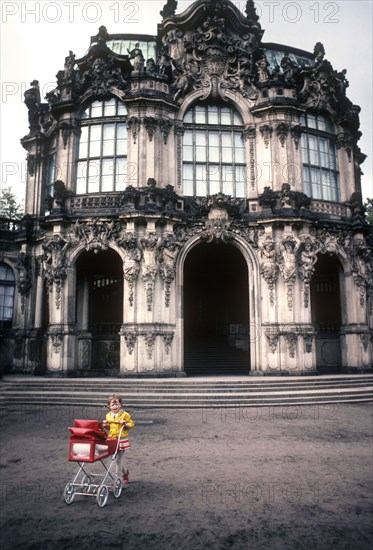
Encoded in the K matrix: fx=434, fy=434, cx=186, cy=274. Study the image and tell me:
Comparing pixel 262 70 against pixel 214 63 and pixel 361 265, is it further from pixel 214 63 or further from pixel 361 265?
pixel 361 265

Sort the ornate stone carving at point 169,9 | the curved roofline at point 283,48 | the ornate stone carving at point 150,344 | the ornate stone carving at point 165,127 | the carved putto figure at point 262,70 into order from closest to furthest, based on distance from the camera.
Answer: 1. the ornate stone carving at point 150,344
2. the ornate stone carving at point 165,127
3. the carved putto figure at point 262,70
4. the ornate stone carving at point 169,9
5. the curved roofline at point 283,48

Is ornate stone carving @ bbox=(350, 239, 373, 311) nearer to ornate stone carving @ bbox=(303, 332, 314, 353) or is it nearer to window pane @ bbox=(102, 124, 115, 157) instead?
ornate stone carving @ bbox=(303, 332, 314, 353)

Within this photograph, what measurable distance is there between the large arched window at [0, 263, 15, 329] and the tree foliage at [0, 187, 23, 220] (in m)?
17.9

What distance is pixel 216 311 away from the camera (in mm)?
25984

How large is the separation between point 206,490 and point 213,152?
53.7ft

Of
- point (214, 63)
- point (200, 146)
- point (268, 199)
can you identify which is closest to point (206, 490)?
point (268, 199)

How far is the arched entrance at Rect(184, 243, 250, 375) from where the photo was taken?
68.7 ft

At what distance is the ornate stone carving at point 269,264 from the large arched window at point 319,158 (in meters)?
3.90

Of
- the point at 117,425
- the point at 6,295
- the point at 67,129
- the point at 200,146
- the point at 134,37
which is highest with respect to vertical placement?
the point at 134,37

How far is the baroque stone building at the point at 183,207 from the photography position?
58.7ft

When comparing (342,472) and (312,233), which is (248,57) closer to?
(312,233)

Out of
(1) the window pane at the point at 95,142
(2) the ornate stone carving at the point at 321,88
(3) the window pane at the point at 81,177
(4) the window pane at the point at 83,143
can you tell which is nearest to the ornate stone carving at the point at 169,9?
(1) the window pane at the point at 95,142

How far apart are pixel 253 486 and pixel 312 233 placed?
14.4 metres

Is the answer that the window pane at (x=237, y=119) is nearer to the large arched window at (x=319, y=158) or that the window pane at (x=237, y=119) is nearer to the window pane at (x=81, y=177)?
the large arched window at (x=319, y=158)
